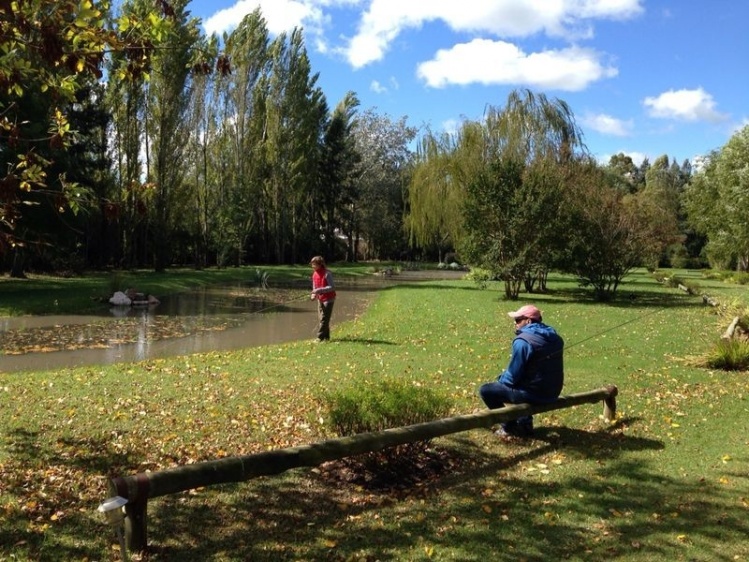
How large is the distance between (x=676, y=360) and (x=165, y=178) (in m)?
33.1

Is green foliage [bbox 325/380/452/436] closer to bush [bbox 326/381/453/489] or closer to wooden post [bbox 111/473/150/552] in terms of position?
bush [bbox 326/381/453/489]

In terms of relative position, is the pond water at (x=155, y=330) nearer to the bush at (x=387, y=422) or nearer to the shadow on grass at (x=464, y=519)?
the bush at (x=387, y=422)

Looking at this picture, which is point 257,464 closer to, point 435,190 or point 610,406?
point 610,406

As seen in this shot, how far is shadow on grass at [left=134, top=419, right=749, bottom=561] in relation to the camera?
3.97 meters

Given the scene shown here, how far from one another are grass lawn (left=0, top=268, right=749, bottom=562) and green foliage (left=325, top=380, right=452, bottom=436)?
516mm

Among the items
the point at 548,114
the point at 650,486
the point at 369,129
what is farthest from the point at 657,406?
the point at 369,129

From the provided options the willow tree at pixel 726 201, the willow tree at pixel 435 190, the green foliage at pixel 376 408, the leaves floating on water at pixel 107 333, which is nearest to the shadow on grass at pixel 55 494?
the green foliage at pixel 376 408

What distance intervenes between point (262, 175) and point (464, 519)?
166ft

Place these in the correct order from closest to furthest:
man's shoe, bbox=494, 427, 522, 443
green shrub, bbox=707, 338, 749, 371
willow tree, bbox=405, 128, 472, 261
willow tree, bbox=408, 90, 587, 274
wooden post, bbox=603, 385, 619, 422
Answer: man's shoe, bbox=494, 427, 522, 443 → wooden post, bbox=603, 385, 619, 422 → green shrub, bbox=707, 338, 749, 371 → willow tree, bbox=408, 90, 587, 274 → willow tree, bbox=405, 128, 472, 261

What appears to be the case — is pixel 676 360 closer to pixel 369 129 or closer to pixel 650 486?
pixel 650 486

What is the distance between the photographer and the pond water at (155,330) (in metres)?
12.4

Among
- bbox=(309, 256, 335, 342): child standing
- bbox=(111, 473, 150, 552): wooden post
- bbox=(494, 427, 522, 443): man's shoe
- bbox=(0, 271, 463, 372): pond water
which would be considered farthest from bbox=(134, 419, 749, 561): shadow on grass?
bbox=(0, 271, 463, 372): pond water

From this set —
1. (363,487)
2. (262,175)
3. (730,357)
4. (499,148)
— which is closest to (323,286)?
(730,357)

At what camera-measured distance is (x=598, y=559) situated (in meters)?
3.88
